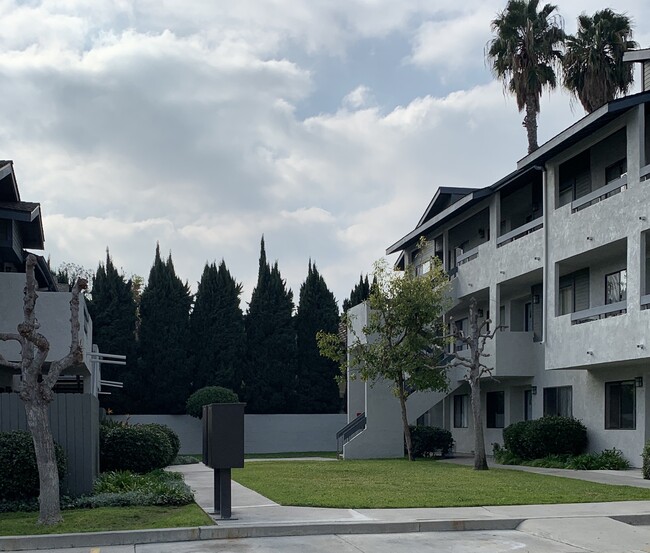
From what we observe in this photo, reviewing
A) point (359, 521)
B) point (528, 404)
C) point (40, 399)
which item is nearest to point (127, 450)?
point (40, 399)

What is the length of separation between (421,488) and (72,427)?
6901 millimetres

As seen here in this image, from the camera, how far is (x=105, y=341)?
4881cm

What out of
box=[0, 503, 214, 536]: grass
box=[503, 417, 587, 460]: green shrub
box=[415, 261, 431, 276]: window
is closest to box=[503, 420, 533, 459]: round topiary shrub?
box=[503, 417, 587, 460]: green shrub

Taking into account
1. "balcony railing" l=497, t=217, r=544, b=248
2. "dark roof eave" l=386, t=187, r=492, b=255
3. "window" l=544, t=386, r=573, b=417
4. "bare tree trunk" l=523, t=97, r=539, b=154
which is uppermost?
"bare tree trunk" l=523, t=97, r=539, b=154

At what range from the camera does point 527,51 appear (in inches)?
1524

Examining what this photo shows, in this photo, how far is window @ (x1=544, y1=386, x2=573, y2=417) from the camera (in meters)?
30.2

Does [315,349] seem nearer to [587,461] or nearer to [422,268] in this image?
[422,268]

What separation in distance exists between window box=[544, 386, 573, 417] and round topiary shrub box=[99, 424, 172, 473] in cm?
1411

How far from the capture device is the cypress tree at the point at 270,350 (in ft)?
164

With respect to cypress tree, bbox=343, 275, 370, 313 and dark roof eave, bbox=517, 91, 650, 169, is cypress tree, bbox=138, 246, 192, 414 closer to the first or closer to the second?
cypress tree, bbox=343, 275, 370, 313

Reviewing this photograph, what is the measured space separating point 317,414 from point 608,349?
2602 centimetres

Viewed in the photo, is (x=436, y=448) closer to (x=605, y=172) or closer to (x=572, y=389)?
(x=572, y=389)

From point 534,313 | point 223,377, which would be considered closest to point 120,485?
point 534,313

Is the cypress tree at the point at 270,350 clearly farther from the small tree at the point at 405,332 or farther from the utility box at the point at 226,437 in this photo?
the utility box at the point at 226,437
